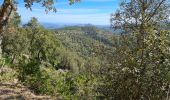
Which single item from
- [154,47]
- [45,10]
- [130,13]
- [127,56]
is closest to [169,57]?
[154,47]

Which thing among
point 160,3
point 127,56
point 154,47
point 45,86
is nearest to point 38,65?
point 45,86

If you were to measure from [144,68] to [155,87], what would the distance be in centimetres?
63

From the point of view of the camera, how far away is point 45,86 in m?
15.6

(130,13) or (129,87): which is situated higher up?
(130,13)

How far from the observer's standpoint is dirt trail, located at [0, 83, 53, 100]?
13702 mm

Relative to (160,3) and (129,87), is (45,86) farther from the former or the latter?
(160,3)

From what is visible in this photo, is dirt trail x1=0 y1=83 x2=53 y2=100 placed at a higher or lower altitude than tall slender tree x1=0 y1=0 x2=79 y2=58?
lower

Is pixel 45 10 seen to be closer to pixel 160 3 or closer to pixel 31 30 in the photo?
pixel 160 3

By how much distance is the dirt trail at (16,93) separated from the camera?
13702 mm

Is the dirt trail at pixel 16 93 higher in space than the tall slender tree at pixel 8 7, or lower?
lower

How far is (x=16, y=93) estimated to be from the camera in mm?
14312

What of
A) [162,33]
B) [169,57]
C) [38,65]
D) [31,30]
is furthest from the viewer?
[31,30]

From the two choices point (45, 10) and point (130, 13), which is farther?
point (130, 13)

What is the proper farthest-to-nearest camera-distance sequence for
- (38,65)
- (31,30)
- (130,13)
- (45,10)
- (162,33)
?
(31,30), (130,13), (38,65), (45,10), (162,33)
